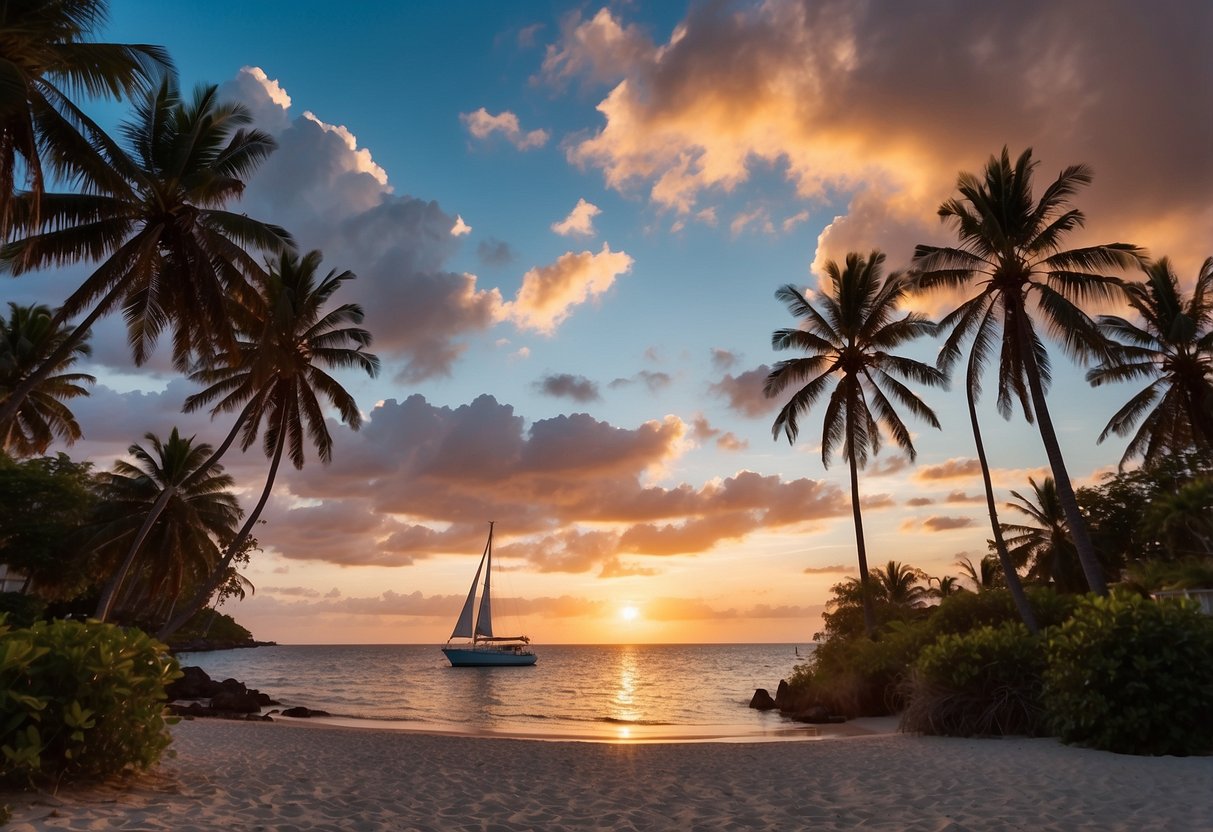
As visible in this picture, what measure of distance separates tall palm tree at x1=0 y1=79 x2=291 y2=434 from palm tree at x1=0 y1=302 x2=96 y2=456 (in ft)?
32.4

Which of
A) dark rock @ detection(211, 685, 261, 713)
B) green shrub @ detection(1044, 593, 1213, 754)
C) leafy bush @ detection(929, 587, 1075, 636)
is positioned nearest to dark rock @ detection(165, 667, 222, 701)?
dark rock @ detection(211, 685, 261, 713)

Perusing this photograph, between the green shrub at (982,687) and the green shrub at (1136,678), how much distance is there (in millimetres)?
1313

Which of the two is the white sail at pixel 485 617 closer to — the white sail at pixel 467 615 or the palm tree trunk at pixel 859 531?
the white sail at pixel 467 615

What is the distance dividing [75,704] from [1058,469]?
64.0 ft

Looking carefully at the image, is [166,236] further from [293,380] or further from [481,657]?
[481,657]

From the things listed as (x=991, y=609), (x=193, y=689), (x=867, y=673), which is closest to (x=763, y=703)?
(x=867, y=673)

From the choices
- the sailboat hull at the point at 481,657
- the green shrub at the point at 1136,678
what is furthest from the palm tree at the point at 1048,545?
the sailboat hull at the point at 481,657

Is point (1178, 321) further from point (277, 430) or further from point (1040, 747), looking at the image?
point (277, 430)

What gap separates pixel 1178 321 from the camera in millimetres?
22422

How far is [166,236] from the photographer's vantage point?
56.2 ft

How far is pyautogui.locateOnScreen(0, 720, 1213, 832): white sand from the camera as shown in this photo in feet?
20.7

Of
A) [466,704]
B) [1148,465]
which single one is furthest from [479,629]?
[1148,465]

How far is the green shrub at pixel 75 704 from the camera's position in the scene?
19.3 feet

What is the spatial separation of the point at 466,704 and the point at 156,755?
28820 mm
